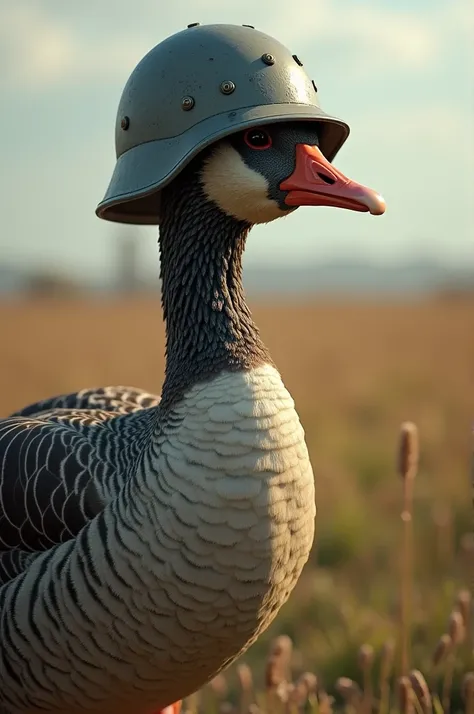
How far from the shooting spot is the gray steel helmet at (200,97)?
286 cm

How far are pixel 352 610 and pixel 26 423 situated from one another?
107 inches

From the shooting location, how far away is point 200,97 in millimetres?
2896

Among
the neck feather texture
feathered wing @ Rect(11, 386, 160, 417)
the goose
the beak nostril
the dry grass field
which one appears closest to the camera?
the goose

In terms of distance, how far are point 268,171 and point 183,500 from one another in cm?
114

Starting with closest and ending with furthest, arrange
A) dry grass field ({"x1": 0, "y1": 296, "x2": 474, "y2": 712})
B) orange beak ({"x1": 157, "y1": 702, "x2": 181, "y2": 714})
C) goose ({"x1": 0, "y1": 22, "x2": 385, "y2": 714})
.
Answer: goose ({"x1": 0, "y1": 22, "x2": 385, "y2": 714}), orange beak ({"x1": 157, "y1": 702, "x2": 181, "y2": 714}), dry grass field ({"x1": 0, "y1": 296, "x2": 474, "y2": 712})

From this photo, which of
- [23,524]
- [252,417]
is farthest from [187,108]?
[23,524]

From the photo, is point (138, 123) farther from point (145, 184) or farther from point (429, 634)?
point (429, 634)

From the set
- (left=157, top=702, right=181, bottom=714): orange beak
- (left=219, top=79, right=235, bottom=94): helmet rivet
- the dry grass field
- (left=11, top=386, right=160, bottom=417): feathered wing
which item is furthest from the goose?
the dry grass field

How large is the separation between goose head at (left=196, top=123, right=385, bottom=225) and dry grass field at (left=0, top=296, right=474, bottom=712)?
199 centimetres

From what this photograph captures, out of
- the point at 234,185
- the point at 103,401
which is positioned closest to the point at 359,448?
the point at 103,401

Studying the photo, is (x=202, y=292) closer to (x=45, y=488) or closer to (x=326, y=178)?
(x=326, y=178)

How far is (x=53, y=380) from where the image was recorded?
15102 millimetres

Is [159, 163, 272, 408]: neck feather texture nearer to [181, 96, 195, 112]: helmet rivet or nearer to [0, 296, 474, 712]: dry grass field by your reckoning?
[181, 96, 195, 112]: helmet rivet

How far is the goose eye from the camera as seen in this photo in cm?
294
